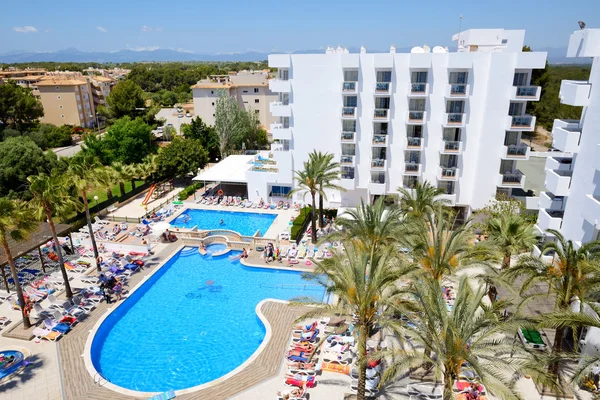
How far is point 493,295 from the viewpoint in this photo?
23.8m

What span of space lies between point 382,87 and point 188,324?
79.2ft

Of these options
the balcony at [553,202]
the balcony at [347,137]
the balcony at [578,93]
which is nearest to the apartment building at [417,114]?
the balcony at [347,137]

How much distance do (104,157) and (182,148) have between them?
37.1ft

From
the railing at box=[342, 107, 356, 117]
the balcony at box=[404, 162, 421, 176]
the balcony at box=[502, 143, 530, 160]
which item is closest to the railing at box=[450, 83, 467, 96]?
the balcony at box=[502, 143, 530, 160]

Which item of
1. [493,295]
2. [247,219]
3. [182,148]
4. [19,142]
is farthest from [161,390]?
[19,142]

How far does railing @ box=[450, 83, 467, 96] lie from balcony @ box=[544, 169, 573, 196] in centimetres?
1147

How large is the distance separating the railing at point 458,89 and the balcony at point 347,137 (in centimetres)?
889

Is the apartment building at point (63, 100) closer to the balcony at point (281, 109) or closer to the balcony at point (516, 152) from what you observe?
the balcony at point (281, 109)

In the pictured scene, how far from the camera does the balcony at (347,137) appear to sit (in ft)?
119

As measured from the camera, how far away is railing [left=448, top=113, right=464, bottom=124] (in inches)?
1312

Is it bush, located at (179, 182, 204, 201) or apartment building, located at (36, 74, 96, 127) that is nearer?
bush, located at (179, 182, 204, 201)

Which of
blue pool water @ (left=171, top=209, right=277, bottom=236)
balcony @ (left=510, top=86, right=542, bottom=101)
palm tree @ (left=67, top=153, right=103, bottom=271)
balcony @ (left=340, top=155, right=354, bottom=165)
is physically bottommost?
blue pool water @ (left=171, top=209, right=277, bottom=236)

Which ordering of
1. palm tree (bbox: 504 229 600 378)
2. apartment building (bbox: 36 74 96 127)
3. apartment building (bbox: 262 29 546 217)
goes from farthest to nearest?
apartment building (bbox: 36 74 96 127) → apartment building (bbox: 262 29 546 217) → palm tree (bbox: 504 229 600 378)

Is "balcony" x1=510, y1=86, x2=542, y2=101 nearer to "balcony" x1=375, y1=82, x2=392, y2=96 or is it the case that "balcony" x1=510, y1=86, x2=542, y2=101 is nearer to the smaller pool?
"balcony" x1=375, y1=82, x2=392, y2=96
